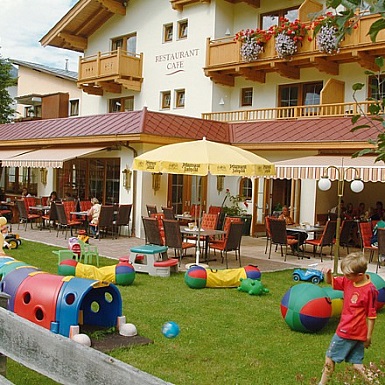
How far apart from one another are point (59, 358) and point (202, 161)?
7.50 meters

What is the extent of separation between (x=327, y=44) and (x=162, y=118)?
18.2ft

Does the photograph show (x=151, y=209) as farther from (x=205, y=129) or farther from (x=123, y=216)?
(x=205, y=129)

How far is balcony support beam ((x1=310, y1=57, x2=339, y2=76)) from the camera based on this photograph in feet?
58.3

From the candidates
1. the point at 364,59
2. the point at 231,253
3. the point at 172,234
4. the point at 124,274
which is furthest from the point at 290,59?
the point at 124,274

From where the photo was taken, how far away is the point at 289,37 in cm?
1786

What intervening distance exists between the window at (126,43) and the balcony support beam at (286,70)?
8.04m

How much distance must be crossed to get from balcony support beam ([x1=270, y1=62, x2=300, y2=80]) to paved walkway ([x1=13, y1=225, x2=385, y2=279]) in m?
5.97

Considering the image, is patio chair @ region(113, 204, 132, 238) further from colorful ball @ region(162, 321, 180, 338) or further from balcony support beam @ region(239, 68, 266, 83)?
colorful ball @ region(162, 321, 180, 338)

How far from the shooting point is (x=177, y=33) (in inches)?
888

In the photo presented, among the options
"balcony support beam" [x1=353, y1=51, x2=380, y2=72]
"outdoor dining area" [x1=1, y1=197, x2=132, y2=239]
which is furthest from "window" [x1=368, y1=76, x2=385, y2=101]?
"outdoor dining area" [x1=1, y1=197, x2=132, y2=239]

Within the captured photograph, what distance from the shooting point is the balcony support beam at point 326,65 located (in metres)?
17.8

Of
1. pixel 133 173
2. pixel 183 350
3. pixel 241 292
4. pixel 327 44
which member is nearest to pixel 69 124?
pixel 133 173

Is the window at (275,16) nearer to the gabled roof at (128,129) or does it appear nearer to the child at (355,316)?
the gabled roof at (128,129)

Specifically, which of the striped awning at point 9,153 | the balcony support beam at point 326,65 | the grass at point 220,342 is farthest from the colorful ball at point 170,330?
the striped awning at point 9,153
